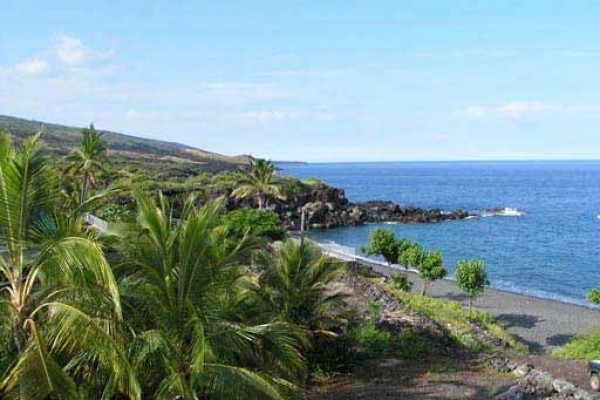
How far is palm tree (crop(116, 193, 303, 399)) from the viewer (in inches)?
382

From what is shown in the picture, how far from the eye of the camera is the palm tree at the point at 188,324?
382 inches

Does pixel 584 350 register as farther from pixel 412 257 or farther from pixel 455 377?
pixel 412 257

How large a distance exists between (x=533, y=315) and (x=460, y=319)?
310 inches

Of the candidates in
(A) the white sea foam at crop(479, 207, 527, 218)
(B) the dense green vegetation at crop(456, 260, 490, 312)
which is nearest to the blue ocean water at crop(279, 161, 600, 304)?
(A) the white sea foam at crop(479, 207, 527, 218)

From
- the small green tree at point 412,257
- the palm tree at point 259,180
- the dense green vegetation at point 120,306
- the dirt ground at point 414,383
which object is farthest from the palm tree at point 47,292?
the palm tree at point 259,180

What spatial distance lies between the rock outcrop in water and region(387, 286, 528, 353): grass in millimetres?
43045

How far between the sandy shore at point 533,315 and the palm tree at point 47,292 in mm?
23195

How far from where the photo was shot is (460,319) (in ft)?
96.3

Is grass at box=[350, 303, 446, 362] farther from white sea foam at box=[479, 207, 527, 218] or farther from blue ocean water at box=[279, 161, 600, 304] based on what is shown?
white sea foam at box=[479, 207, 527, 218]

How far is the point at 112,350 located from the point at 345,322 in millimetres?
10160

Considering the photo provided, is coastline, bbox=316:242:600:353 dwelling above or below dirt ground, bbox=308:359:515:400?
below

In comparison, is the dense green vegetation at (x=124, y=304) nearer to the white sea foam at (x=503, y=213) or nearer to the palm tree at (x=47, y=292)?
the palm tree at (x=47, y=292)

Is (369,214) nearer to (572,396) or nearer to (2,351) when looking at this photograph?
(572,396)

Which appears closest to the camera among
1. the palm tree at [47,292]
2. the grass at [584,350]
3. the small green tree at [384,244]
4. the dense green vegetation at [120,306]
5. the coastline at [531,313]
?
the palm tree at [47,292]
